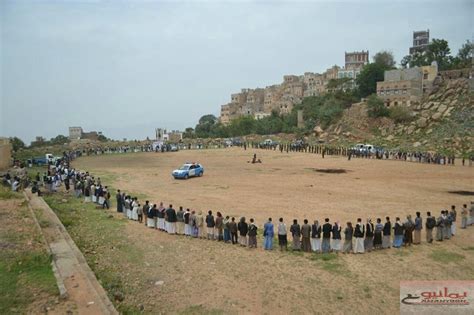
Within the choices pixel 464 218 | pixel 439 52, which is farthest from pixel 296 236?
pixel 439 52

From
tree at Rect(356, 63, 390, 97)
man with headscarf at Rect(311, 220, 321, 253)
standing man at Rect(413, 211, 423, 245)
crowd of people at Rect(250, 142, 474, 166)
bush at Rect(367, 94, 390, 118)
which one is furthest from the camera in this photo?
tree at Rect(356, 63, 390, 97)

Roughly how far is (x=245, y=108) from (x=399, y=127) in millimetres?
74864

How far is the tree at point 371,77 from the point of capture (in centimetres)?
7562

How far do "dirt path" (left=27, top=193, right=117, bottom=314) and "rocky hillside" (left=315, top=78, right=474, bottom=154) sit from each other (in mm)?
44518

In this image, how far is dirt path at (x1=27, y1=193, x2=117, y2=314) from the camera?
862 cm

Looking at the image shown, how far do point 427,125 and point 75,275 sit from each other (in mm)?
56830

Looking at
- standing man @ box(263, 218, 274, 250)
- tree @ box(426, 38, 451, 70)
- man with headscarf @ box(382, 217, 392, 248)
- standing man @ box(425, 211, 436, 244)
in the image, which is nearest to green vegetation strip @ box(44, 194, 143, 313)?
standing man @ box(263, 218, 274, 250)

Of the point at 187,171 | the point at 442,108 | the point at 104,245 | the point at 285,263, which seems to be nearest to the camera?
the point at 285,263

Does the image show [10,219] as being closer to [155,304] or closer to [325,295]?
[155,304]

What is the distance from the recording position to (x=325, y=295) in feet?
32.1

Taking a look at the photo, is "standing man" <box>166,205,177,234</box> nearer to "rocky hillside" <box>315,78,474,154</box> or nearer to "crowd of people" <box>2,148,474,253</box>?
"crowd of people" <box>2,148,474,253</box>

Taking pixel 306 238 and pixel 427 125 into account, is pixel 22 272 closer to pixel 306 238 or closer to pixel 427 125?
pixel 306 238

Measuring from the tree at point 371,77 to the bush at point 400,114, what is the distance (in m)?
13.9

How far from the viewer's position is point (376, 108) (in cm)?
6372
